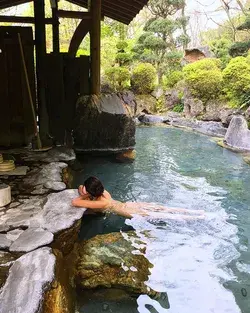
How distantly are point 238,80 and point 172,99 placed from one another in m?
4.24

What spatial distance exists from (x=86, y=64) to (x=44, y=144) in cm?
209

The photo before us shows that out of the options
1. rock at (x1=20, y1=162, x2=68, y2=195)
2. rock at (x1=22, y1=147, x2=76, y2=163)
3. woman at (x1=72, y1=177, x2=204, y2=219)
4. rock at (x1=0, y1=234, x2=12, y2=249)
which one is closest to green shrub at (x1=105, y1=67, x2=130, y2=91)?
rock at (x1=22, y1=147, x2=76, y2=163)

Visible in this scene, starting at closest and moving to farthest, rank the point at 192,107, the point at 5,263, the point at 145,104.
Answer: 1. the point at 5,263
2. the point at 192,107
3. the point at 145,104

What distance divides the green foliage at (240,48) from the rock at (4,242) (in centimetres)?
1618

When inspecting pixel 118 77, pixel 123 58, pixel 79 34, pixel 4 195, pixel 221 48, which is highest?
pixel 221 48

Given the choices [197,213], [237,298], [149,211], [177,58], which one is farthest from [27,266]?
[177,58]

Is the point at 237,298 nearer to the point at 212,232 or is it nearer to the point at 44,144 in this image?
the point at 212,232

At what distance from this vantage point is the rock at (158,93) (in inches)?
704

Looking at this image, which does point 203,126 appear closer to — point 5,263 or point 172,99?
point 172,99

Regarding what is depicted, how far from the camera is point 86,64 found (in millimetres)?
7695

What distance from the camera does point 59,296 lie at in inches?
111

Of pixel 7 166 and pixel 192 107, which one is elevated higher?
pixel 192 107

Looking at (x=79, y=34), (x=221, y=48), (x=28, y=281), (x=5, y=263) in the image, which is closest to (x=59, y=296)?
(x=28, y=281)

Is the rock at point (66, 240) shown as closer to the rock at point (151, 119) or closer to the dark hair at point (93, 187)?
the dark hair at point (93, 187)
